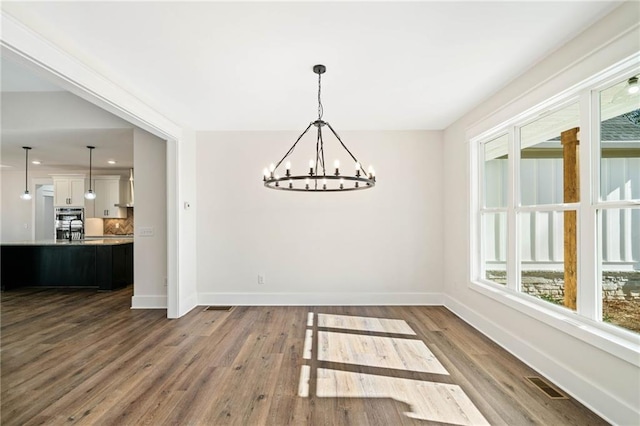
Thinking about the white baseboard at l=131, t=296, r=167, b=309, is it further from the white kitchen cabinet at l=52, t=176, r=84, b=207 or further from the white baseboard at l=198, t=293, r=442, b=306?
the white kitchen cabinet at l=52, t=176, r=84, b=207

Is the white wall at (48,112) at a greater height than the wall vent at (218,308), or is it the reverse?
the white wall at (48,112)

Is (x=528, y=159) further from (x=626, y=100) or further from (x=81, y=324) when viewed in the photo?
(x=81, y=324)

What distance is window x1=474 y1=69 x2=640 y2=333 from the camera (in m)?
2.14

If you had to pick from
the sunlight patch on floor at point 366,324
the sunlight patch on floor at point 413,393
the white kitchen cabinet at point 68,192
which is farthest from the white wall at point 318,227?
the white kitchen cabinet at point 68,192

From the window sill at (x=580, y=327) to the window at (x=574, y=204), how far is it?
6cm

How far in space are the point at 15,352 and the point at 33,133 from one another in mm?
3349

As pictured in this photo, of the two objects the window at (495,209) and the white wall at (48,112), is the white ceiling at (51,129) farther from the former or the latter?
the window at (495,209)

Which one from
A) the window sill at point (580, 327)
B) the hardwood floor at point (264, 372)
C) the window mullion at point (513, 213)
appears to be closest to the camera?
Answer: the window sill at point (580, 327)

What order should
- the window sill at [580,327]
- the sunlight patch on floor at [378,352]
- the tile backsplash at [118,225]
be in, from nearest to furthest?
the window sill at [580,327]
the sunlight patch on floor at [378,352]
the tile backsplash at [118,225]

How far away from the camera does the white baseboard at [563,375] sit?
2.04 metres

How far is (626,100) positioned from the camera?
84.4 inches

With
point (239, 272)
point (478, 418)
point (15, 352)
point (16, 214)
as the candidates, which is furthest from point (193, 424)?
point (16, 214)

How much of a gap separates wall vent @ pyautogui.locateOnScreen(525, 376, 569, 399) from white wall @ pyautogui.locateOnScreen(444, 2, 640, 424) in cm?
8

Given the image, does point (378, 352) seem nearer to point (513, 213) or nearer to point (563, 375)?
point (563, 375)
